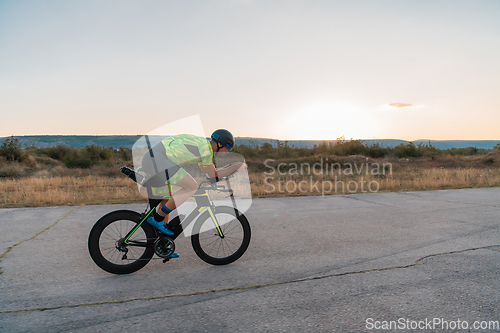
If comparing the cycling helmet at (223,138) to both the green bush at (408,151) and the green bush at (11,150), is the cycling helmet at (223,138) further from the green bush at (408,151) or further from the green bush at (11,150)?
the green bush at (408,151)

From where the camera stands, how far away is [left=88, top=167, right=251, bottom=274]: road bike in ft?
12.8

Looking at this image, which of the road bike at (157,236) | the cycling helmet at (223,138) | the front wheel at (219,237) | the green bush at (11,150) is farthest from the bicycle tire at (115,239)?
the green bush at (11,150)

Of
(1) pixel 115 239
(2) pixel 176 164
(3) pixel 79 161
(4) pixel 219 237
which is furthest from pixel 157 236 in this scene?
(3) pixel 79 161

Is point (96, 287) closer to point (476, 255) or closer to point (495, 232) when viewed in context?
point (476, 255)

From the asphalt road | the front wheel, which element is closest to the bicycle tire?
the asphalt road

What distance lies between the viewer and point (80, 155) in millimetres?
30469

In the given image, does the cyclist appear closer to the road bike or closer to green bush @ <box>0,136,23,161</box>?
the road bike

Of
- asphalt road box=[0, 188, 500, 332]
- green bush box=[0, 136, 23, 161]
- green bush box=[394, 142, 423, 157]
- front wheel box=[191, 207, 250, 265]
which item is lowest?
asphalt road box=[0, 188, 500, 332]

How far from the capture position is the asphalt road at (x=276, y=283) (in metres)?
2.89

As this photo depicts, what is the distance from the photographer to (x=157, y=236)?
402 cm

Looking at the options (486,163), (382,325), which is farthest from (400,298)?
(486,163)

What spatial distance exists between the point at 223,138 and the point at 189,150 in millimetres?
455

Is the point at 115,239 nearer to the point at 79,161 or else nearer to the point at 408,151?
the point at 79,161

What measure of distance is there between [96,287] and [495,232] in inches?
269
